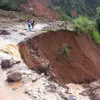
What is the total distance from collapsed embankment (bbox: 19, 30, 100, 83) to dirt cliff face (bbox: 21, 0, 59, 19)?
62.2 ft

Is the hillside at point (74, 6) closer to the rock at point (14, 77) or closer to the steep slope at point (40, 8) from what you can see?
the steep slope at point (40, 8)

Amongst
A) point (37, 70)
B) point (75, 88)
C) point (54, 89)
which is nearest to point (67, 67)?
point (75, 88)

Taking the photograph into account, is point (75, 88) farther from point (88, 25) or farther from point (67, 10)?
point (67, 10)

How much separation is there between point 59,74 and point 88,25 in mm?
9474

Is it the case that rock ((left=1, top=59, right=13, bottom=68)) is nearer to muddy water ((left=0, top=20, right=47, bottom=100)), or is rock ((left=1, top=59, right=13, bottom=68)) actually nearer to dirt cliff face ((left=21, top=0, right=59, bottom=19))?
muddy water ((left=0, top=20, right=47, bottom=100))

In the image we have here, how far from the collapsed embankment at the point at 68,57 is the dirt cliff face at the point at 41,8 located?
746 inches

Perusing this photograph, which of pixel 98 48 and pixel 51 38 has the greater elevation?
pixel 51 38

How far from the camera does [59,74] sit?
18.8 meters

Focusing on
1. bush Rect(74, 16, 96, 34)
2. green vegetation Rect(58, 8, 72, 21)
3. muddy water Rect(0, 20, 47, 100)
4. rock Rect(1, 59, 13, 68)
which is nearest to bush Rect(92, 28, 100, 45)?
bush Rect(74, 16, 96, 34)

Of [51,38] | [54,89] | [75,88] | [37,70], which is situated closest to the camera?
[54,89]

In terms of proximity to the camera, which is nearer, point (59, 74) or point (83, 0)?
point (59, 74)

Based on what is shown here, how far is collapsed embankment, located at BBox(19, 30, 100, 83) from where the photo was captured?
59.8 feet

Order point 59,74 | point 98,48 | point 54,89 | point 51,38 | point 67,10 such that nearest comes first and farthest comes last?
point 54,89 < point 59,74 < point 51,38 < point 98,48 < point 67,10

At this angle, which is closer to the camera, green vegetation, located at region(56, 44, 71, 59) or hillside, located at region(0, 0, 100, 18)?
green vegetation, located at region(56, 44, 71, 59)
